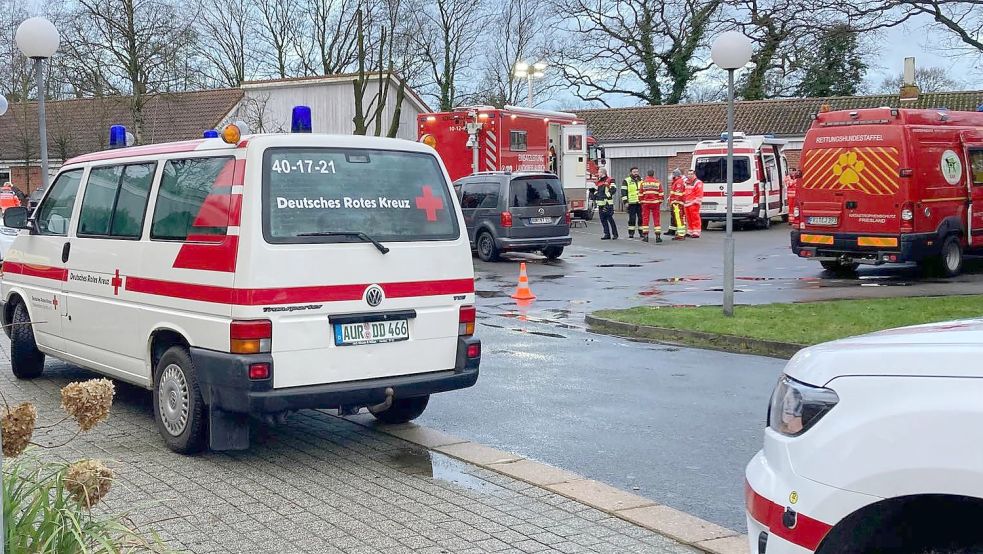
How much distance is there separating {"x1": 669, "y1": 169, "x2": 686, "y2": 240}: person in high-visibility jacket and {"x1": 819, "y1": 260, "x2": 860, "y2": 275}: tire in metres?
8.23

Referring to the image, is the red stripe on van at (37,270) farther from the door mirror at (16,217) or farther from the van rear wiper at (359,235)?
the van rear wiper at (359,235)

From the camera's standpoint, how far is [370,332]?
260 inches

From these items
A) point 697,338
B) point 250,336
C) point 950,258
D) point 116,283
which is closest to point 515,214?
point 950,258

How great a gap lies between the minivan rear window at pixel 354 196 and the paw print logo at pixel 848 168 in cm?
1253

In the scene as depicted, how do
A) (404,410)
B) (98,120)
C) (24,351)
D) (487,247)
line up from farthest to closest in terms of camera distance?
(98,120)
(487,247)
(24,351)
(404,410)

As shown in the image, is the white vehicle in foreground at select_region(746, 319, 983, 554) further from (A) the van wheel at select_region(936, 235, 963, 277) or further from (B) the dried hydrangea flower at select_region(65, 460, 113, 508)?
(A) the van wheel at select_region(936, 235, 963, 277)

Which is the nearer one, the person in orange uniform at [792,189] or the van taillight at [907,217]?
the van taillight at [907,217]

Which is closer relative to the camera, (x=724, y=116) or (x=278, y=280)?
(x=278, y=280)

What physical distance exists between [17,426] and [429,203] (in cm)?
377

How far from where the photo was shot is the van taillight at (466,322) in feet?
23.1

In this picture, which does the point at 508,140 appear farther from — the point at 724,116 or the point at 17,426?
the point at 17,426

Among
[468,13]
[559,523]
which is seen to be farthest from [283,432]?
[468,13]

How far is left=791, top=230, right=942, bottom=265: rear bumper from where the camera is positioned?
17.3m

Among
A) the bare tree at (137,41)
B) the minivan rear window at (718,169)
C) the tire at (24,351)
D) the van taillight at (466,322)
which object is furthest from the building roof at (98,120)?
the van taillight at (466,322)
